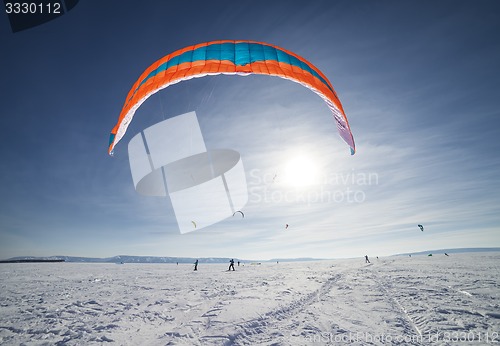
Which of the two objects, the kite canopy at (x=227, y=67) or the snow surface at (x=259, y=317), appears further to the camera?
the kite canopy at (x=227, y=67)

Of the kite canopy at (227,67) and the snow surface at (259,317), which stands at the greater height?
the kite canopy at (227,67)

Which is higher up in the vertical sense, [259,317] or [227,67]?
[227,67]

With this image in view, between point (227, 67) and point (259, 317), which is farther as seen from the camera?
point (227, 67)

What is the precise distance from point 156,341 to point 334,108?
355 inches

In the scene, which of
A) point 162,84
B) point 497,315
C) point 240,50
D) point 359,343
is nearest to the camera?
point 359,343

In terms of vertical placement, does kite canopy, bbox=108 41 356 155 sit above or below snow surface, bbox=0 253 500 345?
above

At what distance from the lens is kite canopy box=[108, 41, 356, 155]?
7.73 meters

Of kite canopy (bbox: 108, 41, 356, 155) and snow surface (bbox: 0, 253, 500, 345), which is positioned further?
kite canopy (bbox: 108, 41, 356, 155)

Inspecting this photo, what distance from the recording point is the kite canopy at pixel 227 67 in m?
7.73

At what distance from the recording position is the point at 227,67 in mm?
7754

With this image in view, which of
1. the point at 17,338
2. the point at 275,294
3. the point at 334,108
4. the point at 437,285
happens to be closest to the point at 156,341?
the point at 17,338

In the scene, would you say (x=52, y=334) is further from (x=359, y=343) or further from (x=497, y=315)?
(x=497, y=315)

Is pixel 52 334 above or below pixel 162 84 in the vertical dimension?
below

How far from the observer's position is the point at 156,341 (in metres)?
4.91
